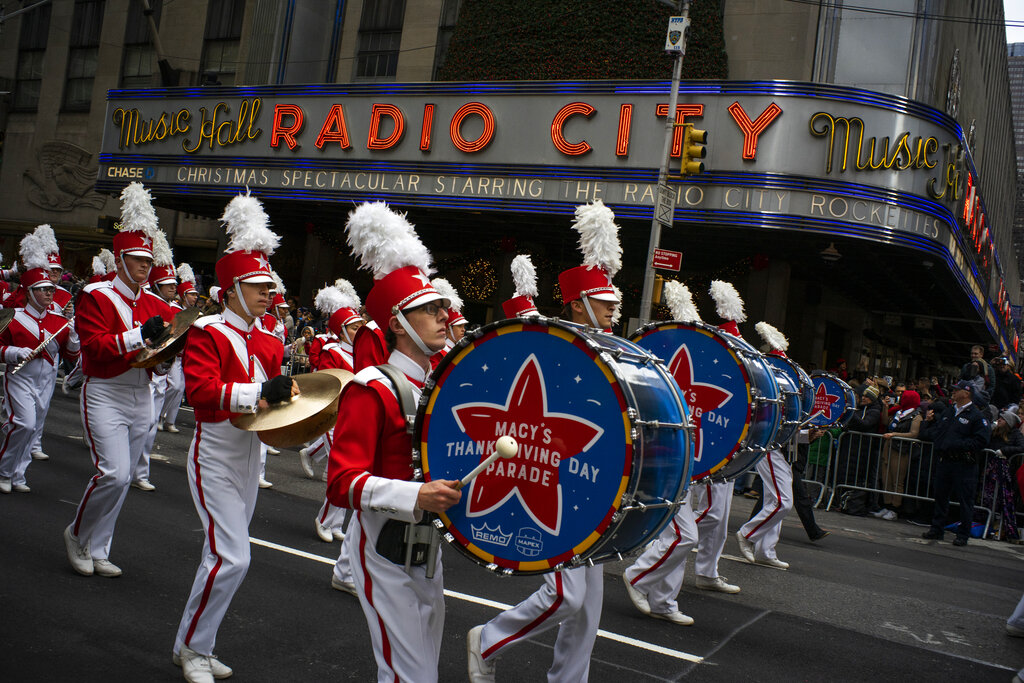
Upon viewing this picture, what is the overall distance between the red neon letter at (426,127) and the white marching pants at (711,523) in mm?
14708

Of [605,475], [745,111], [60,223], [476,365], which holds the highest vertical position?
[745,111]

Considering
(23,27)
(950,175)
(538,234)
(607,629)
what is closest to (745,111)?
(950,175)

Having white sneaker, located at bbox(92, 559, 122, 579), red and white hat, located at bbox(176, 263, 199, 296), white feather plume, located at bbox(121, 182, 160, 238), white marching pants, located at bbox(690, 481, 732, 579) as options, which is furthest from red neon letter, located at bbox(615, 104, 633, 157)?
white sneaker, located at bbox(92, 559, 122, 579)

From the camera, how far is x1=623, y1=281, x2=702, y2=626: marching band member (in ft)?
19.8

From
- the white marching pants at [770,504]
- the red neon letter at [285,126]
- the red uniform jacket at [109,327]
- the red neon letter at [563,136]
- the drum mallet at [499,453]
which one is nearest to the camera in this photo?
the drum mallet at [499,453]

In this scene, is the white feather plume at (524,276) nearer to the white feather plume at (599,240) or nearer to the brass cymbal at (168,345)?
the white feather plume at (599,240)

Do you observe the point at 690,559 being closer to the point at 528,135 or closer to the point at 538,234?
the point at 528,135

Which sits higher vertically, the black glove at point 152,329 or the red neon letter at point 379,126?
the red neon letter at point 379,126

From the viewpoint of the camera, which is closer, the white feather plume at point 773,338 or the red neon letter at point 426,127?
the white feather plume at point 773,338

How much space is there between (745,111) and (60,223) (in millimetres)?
25234

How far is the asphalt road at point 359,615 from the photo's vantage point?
493 cm

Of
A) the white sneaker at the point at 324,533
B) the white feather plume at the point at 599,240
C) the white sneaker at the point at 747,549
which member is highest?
the white feather plume at the point at 599,240

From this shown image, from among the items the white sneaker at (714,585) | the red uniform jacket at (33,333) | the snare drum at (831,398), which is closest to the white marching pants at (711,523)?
the white sneaker at (714,585)

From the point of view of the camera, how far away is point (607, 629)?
19.6 feet
